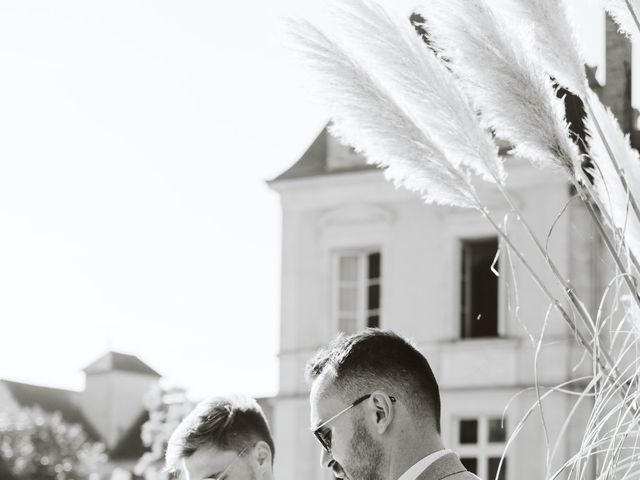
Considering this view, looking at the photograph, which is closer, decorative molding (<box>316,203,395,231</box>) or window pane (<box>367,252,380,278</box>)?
decorative molding (<box>316,203,395,231</box>)

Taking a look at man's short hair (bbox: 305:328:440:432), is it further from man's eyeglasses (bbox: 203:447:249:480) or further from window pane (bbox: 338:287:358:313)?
window pane (bbox: 338:287:358:313)

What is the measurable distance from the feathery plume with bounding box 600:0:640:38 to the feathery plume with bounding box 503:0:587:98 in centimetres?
11

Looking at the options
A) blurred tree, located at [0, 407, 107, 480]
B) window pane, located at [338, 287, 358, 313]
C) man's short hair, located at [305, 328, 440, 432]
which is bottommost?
blurred tree, located at [0, 407, 107, 480]

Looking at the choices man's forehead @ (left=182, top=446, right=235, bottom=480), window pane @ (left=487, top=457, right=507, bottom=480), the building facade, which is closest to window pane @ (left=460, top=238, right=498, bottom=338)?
the building facade

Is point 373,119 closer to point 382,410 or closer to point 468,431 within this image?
point 382,410

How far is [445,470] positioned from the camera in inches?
115

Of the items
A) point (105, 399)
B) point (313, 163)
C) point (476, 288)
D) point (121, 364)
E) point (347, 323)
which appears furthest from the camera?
point (121, 364)

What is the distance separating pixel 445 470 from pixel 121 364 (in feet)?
215

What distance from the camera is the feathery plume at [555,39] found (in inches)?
137

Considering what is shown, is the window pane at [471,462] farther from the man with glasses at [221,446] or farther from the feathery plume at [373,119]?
the feathery plume at [373,119]

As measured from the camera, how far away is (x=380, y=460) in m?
2.97

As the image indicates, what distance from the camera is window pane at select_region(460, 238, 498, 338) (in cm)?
2053

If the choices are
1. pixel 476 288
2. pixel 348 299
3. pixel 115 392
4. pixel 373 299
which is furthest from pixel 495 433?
pixel 115 392

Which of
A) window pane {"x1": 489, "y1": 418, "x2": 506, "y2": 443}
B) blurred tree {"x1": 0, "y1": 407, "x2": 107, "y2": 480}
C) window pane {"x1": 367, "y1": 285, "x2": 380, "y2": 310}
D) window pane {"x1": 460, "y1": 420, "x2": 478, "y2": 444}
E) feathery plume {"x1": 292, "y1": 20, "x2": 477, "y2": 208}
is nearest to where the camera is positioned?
feathery plume {"x1": 292, "y1": 20, "x2": 477, "y2": 208}
